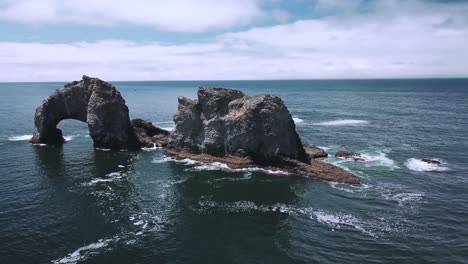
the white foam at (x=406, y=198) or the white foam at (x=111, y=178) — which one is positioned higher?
the white foam at (x=111, y=178)

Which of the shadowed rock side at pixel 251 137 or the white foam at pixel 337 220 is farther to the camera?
the shadowed rock side at pixel 251 137

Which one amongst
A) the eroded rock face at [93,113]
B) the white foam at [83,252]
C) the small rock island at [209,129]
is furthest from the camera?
the eroded rock face at [93,113]

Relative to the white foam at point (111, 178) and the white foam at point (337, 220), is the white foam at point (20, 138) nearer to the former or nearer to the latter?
the white foam at point (111, 178)

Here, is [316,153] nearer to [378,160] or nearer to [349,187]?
[378,160]

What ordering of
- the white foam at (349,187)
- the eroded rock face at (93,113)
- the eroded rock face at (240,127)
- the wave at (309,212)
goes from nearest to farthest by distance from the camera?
the wave at (309,212)
the white foam at (349,187)
the eroded rock face at (240,127)
the eroded rock face at (93,113)

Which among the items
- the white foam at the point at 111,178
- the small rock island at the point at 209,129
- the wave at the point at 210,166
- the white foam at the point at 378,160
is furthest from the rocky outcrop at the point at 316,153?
the white foam at the point at 111,178

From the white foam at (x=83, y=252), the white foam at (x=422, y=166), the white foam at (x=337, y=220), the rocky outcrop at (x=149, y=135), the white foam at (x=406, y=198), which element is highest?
the rocky outcrop at (x=149, y=135)

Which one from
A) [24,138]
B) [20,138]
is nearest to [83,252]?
[24,138]
